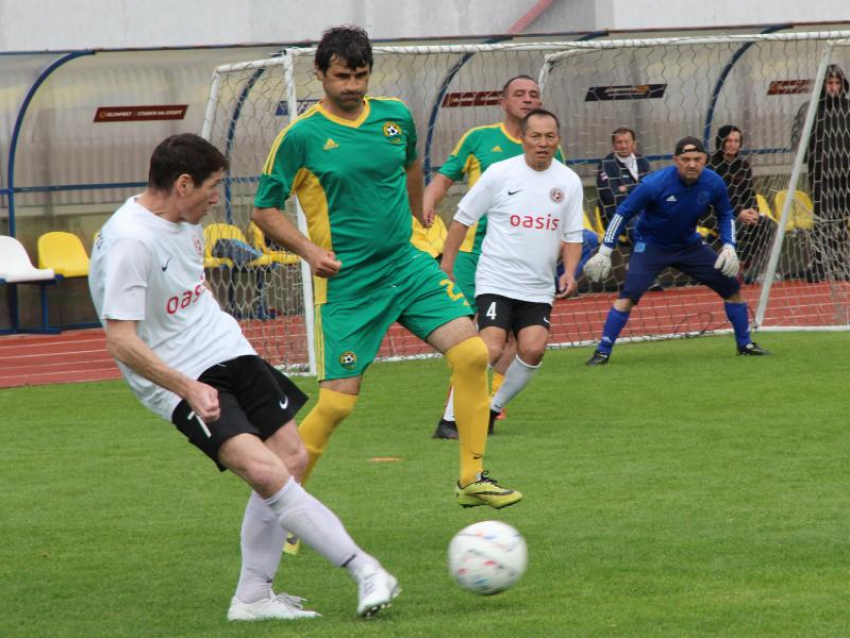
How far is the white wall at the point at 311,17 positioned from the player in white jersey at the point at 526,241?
1257cm

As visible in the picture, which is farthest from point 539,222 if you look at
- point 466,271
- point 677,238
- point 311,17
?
point 311,17

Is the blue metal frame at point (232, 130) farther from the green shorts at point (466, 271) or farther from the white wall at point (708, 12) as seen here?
the white wall at point (708, 12)

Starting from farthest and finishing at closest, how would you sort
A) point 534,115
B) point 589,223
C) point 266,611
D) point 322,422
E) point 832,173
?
1. point 589,223
2. point 832,173
3. point 534,115
4. point 322,422
5. point 266,611

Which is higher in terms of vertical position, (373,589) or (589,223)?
(589,223)

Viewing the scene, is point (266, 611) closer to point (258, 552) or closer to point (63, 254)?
point (258, 552)

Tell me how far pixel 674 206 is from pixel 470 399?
614 centimetres

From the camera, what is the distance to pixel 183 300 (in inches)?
203

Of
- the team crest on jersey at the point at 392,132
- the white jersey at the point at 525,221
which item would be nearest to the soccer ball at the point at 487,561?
the team crest on jersey at the point at 392,132

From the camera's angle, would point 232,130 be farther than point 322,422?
Yes

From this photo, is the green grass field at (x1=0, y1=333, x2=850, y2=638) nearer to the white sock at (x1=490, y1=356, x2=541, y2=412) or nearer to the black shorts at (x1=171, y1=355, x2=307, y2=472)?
the white sock at (x1=490, y1=356, x2=541, y2=412)

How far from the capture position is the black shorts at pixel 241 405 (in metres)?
5.04

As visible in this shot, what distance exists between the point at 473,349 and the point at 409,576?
1224 mm

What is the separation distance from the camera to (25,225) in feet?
58.1

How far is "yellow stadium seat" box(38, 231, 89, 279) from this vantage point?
17312mm
